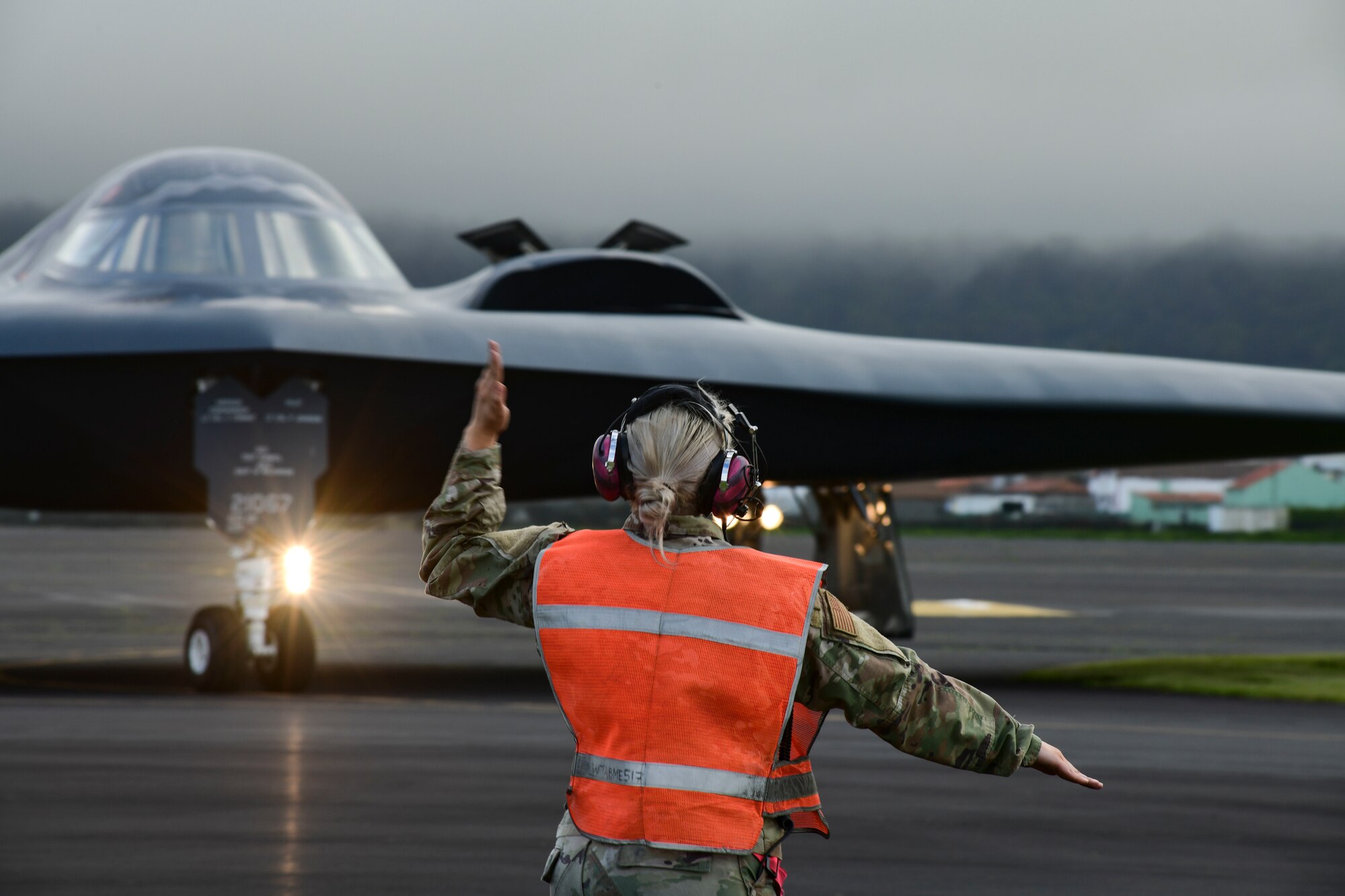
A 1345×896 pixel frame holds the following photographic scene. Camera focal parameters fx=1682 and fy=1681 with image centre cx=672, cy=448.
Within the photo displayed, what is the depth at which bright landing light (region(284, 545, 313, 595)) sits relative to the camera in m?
14.7

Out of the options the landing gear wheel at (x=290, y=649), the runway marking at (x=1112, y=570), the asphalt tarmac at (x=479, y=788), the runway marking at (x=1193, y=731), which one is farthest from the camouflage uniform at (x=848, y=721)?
the runway marking at (x=1112, y=570)

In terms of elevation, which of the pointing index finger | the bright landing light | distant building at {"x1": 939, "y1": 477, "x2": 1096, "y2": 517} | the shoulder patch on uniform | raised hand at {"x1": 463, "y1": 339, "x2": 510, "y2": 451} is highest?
the pointing index finger

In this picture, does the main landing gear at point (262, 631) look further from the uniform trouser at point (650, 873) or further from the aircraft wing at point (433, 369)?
the uniform trouser at point (650, 873)

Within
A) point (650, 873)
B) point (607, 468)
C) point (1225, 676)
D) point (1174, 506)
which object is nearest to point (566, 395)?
point (1225, 676)

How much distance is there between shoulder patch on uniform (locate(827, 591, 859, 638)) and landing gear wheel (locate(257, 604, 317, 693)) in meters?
12.1

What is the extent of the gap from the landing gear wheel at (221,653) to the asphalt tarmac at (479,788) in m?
0.36

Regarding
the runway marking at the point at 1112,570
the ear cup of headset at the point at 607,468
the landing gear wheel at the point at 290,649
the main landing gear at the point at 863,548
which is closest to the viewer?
the ear cup of headset at the point at 607,468

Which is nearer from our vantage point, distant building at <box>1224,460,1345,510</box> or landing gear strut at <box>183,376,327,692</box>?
landing gear strut at <box>183,376,327,692</box>

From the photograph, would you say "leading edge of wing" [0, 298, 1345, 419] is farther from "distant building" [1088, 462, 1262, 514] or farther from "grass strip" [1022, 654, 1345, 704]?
"distant building" [1088, 462, 1262, 514]

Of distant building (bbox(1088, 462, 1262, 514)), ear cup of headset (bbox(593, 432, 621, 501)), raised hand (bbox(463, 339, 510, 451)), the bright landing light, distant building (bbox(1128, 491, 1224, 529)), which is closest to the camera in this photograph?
ear cup of headset (bbox(593, 432, 621, 501))

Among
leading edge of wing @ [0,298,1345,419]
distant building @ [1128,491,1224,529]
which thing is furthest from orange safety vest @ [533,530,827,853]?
distant building @ [1128,491,1224,529]

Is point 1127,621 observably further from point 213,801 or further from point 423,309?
point 213,801

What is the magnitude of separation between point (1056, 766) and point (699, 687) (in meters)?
0.71

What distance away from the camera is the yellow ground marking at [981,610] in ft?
93.2
